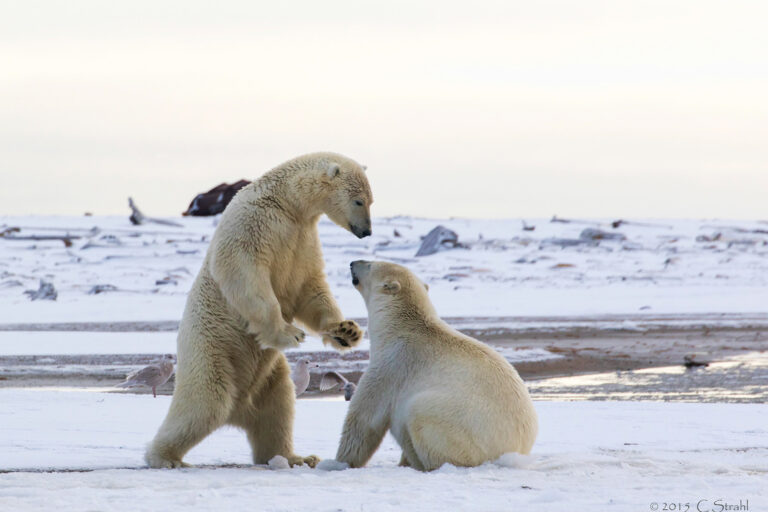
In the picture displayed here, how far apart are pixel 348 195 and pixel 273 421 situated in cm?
134

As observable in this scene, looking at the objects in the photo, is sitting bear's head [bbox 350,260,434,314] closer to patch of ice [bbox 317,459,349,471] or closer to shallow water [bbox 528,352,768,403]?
patch of ice [bbox 317,459,349,471]

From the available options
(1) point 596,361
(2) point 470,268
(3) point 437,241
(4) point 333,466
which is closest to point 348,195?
(4) point 333,466

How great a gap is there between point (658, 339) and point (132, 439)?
909 centimetres

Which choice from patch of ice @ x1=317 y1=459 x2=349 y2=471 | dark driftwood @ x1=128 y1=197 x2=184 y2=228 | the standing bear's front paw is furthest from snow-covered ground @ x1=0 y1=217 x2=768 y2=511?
dark driftwood @ x1=128 y1=197 x2=184 y2=228

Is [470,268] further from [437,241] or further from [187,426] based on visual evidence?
[187,426]

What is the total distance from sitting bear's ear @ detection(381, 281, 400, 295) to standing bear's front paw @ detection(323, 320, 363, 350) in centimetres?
24

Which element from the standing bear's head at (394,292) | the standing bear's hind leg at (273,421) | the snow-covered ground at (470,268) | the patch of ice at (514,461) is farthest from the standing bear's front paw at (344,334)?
→ the snow-covered ground at (470,268)

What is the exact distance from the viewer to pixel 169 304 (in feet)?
58.5

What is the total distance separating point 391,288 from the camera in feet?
18.2

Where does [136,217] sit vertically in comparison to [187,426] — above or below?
below

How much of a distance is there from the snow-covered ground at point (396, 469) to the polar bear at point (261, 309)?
0.30 metres

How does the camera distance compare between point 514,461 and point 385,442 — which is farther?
point 385,442

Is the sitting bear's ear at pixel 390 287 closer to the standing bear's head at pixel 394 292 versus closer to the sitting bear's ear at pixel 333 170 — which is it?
the standing bear's head at pixel 394 292

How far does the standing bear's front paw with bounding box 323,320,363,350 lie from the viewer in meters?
5.55
